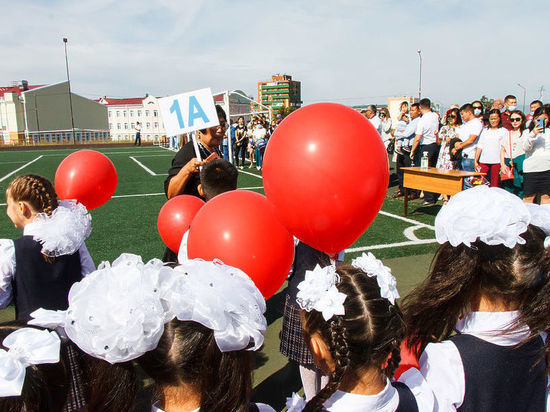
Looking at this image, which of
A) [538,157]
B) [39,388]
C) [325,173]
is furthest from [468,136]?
[39,388]

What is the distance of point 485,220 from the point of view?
149 centimetres

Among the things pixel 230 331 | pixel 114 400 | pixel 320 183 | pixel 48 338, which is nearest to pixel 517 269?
pixel 320 183

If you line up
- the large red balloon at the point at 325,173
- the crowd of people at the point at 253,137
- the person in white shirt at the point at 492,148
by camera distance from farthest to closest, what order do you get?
the crowd of people at the point at 253,137
the person in white shirt at the point at 492,148
the large red balloon at the point at 325,173

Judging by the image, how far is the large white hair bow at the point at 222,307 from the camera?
113 centimetres

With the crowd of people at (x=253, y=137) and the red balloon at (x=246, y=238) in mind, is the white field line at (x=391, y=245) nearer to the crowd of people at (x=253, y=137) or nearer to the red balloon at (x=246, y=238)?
the red balloon at (x=246, y=238)

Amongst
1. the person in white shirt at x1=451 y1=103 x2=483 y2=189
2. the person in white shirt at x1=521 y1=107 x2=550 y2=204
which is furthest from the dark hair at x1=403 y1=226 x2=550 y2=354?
the person in white shirt at x1=451 y1=103 x2=483 y2=189

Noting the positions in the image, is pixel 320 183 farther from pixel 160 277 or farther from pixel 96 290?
pixel 96 290

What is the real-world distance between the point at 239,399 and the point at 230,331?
24 centimetres

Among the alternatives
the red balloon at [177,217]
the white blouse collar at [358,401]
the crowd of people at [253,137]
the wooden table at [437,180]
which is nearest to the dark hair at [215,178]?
the red balloon at [177,217]

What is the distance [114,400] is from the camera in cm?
118

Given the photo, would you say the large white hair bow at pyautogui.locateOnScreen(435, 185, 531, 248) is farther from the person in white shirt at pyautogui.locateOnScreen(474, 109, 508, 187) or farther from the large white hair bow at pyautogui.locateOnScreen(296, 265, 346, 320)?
the person in white shirt at pyautogui.locateOnScreen(474, 109, 508, 187)

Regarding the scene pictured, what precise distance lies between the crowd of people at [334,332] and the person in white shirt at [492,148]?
646 cm

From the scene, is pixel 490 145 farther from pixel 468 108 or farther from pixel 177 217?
pixel 177 217

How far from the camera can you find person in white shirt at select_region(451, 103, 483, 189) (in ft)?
26.3
